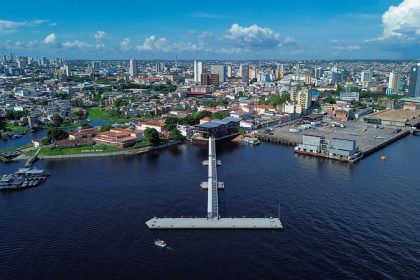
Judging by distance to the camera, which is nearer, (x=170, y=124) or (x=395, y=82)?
(x=170, y=124)

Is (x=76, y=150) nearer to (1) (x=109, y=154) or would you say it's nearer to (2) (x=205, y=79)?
(1) (x=109, y=154)

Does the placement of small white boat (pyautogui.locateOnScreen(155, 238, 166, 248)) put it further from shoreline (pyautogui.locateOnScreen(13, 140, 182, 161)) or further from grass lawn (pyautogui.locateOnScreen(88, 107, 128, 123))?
grass lawn (pyautogui.locateOnScreen(88, 107, 128, 123))

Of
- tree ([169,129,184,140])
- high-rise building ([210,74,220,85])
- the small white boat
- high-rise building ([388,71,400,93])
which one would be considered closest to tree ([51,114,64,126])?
tree ([169,129,184,140])

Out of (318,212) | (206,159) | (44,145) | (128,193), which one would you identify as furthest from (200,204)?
(44,145)

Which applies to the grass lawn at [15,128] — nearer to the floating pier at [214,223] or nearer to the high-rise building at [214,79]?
the floating pier at [214,223]

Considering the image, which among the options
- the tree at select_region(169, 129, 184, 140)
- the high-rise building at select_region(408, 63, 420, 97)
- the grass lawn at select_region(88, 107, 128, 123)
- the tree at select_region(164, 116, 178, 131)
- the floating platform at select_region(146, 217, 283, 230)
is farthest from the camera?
the high-rise building at select_region(408, 63, 420, 97)

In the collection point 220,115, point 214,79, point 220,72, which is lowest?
point 220,115

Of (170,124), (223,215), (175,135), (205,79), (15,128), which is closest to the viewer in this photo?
(223,215)

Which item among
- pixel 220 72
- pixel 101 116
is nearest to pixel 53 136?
pixel 101 116
